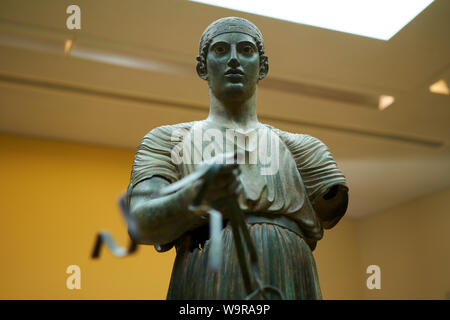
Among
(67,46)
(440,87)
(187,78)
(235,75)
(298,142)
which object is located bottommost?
(298,142)

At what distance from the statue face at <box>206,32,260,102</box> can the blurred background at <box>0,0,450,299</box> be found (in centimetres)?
238

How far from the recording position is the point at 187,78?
582 cm

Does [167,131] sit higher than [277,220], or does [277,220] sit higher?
[167,131]

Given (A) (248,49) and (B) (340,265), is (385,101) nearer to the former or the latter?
(B) (340,265)

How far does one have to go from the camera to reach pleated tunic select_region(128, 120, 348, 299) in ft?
7.70

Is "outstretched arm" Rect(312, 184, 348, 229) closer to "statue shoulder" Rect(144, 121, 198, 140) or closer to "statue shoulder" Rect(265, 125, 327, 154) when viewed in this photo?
"statue shoulder" Rect(265, 125, 327, 154)

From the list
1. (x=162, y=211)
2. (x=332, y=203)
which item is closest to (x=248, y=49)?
(x=332, y=203)

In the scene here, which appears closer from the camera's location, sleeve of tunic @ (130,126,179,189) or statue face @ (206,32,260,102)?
sleeve of tunic @ (130,126,179,189)

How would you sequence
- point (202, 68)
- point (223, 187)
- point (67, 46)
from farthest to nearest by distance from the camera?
point (67, 46) → point (202, 68) → point (223, 187)

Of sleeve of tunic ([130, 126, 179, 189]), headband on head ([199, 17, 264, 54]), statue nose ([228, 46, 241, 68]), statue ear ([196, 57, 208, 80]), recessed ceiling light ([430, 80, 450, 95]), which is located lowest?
sleeve of tunic ([130, 126, 179, 189])

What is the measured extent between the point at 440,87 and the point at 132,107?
111 inches

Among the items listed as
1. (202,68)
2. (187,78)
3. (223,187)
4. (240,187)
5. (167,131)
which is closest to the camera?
(223,187)

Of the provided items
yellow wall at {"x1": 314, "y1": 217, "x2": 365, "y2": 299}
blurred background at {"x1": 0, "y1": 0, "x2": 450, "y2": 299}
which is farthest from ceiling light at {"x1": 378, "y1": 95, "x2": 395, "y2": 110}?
yellow wall at {"x1": 314, "y1": 217, "x2": 365, "y2": 299}

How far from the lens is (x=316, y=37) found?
5371mm
